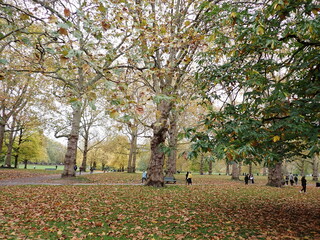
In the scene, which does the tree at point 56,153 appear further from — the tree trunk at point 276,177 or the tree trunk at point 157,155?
the tree trunk at point 276,177

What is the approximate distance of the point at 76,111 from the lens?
66.2ft

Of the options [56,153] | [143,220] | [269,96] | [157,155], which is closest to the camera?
[269,96]

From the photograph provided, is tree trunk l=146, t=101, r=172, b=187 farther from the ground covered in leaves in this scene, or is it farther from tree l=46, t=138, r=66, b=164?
tree l=46, t=138, r=66, b=164

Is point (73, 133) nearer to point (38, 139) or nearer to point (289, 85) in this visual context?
point (289, 85)

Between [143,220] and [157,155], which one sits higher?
[157,155]

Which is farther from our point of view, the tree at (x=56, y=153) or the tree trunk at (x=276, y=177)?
the tree at (x=56, y=153)

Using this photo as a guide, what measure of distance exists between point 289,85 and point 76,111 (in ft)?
58.0

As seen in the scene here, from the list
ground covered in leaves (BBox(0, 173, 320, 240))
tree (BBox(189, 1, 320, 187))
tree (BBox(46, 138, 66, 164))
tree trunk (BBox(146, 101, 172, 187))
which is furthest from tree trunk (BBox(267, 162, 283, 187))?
tree (BBox(46, 138, 66, 164))

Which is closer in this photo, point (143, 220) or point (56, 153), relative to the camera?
point (143, 220)

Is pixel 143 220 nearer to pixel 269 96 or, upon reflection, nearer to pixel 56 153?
pixel 269 96

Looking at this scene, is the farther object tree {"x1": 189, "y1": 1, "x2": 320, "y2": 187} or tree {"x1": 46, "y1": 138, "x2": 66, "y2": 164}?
tree {"x1": 46, "y1": 138, "x2": 66, "y2": 164}


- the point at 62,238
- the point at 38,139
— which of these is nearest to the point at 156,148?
the point at 62,238

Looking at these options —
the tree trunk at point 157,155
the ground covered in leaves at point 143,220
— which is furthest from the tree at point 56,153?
the ground covered in leaves at point 143,220

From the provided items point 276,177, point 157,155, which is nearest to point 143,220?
point 157,155
